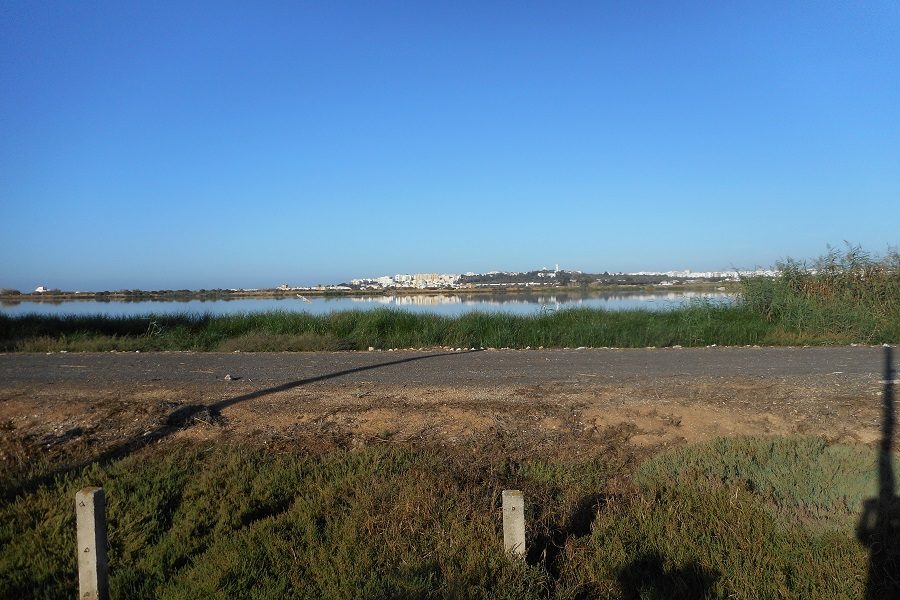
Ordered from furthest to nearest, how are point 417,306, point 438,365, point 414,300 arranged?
point 414,300 → point 417,306 → point 438,365

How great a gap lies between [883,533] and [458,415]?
4823mm

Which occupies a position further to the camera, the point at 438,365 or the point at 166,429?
the point at 438,365

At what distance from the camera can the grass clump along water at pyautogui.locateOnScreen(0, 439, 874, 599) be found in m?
4.68

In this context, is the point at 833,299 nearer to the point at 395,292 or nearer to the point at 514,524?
the point at 514,524

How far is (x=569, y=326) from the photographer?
805 inches

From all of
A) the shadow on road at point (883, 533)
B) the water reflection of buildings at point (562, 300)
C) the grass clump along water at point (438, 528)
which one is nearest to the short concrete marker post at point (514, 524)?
the grass clump along water at point (438, 528)

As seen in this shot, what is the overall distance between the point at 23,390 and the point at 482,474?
27.5ft

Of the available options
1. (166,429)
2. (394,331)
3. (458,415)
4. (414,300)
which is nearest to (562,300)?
(414,300)

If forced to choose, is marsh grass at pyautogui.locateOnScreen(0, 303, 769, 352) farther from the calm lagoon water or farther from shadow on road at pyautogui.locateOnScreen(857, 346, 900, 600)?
shadow on road at pyautogui.locateOnScreen(857, 346, 900, 600)

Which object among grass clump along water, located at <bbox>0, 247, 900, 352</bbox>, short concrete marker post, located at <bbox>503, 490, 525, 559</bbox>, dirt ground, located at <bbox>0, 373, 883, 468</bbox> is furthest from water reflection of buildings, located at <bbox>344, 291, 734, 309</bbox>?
short concrete marker post, located at <bbox>503, 490, 525, 559</bbox>

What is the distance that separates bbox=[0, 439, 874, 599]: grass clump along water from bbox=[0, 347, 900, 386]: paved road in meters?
4.62

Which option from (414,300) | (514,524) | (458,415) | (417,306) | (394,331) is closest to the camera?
(514,524)

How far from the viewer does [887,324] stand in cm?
1892

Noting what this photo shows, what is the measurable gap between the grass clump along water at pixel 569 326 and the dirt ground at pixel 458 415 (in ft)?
25.1
